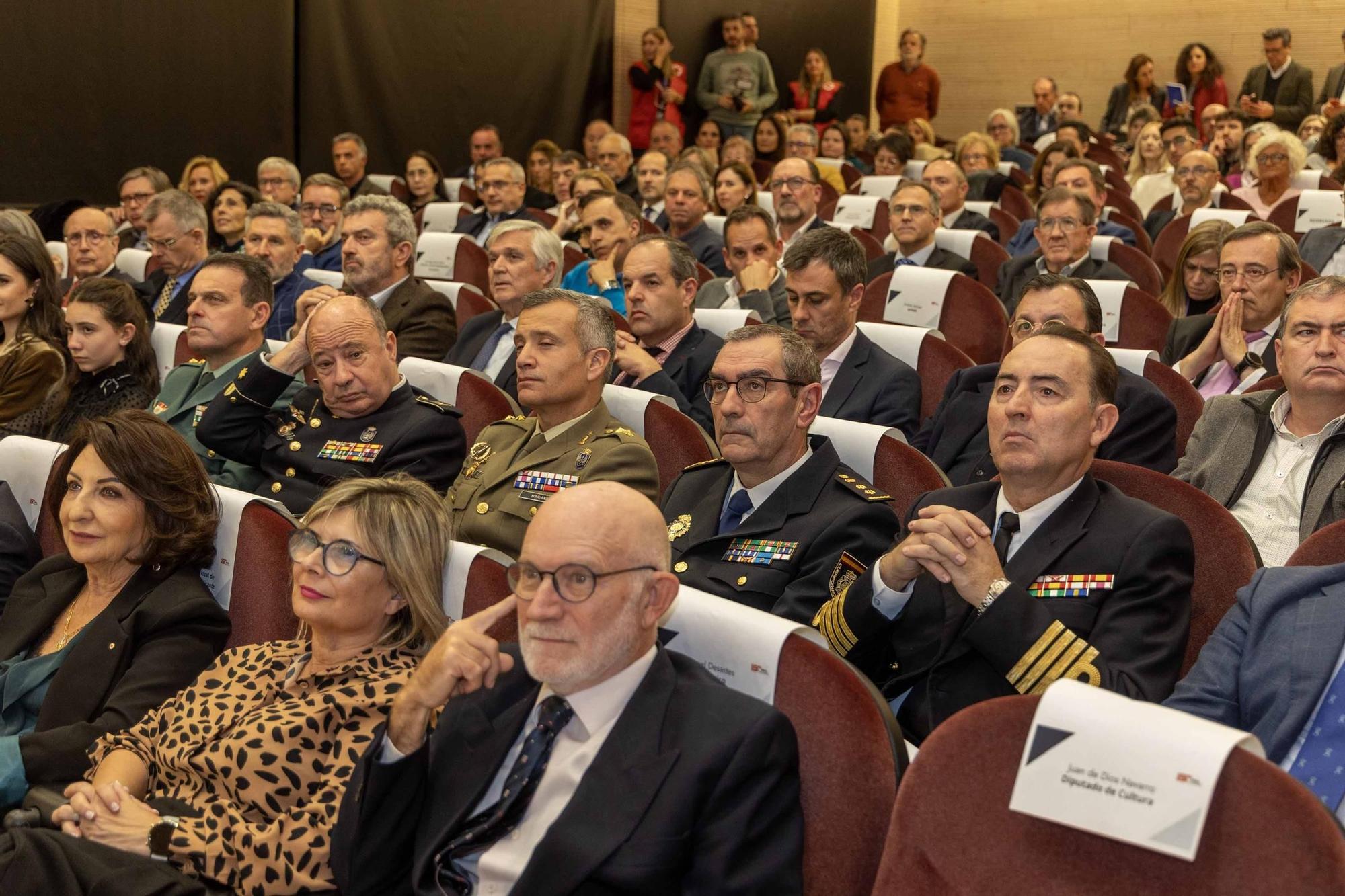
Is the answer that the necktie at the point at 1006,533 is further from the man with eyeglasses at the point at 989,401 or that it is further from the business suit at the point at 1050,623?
the man with eyeglasses at the point at 989,401

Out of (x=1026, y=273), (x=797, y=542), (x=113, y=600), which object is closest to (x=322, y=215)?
(x=1026, y=273)

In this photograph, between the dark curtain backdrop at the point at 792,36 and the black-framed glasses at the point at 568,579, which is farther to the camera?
the dark curtain backdrop at the point at 792,36

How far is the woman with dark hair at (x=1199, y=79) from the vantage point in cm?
1134

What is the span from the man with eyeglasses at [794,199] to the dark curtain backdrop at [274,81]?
4.55 m

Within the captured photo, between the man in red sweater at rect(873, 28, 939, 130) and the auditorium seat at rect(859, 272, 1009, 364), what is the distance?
25.9ft

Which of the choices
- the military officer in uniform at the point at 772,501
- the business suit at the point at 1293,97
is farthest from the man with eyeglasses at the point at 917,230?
the business suit at the point at 1293,97

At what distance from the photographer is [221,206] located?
21.1 ft

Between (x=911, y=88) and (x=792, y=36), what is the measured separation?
132 centimetres

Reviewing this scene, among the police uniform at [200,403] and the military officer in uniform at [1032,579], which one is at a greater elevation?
the military officer in uniform at [1032,579]

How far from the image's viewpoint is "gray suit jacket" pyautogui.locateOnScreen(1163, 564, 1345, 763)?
184 cm

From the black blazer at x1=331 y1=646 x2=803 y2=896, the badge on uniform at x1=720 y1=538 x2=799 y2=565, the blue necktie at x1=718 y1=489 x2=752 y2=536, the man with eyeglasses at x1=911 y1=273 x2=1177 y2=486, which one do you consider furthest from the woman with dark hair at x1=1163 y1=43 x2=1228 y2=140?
the black blazer at x1=331 y1=646 x2=803 y2=896

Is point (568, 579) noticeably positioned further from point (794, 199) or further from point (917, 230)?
point (794, 199)

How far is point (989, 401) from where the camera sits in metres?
3.27

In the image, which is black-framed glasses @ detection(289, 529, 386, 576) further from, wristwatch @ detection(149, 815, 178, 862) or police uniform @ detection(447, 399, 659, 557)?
police uniform @ detection(447, 399, 659, 557)
